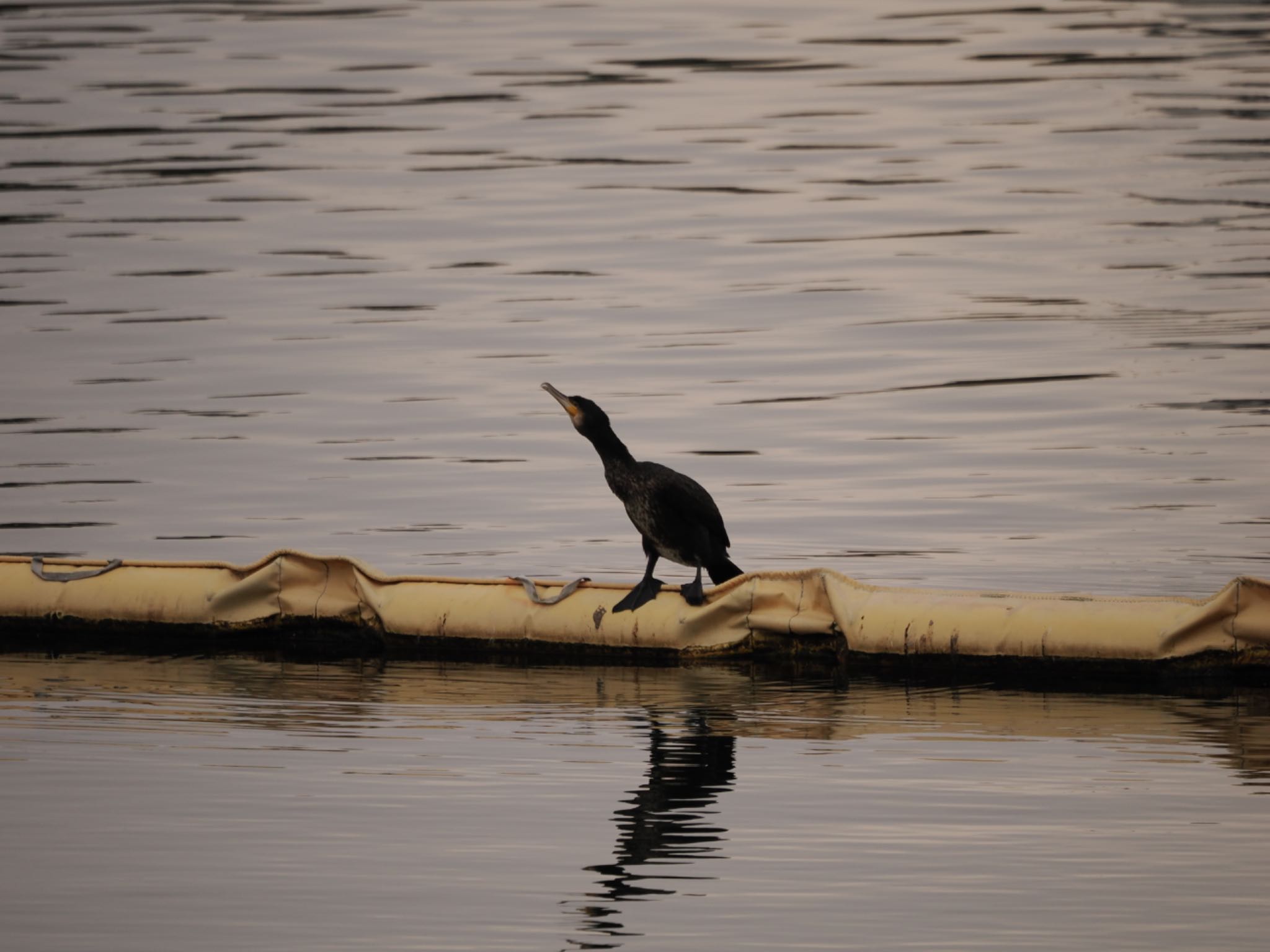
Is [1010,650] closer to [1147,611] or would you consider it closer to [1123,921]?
[1147,611]

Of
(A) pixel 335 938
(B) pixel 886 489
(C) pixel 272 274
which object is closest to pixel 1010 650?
(A) pixel 335 938

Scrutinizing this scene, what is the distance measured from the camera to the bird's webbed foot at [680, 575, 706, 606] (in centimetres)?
1105

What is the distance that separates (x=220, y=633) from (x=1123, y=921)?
581 cm

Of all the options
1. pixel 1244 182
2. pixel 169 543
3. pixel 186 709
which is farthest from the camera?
pixel 1244 182

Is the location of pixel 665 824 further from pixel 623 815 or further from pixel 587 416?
pixel 587 416

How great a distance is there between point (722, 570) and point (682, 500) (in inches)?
21.7

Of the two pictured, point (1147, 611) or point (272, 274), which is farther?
point (272, 274)

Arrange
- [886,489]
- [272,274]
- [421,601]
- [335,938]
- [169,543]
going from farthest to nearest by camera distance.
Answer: [272,274]
[886,489]
[169,543]
[421,601]
[335,938]

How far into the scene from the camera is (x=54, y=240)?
101 feet

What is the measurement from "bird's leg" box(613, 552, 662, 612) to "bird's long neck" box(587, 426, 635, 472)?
423 mm

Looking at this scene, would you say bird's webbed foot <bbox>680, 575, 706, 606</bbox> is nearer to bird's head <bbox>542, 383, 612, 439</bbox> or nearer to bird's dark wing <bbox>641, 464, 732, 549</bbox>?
bird's dark wing <bbox>641, 464, 732, 549</bbox>

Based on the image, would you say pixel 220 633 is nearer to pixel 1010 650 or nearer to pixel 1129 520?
pixel 1010 650

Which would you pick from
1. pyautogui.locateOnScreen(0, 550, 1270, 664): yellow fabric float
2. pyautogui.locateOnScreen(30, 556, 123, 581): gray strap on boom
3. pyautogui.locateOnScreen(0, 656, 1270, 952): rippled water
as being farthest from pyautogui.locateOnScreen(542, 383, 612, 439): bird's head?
pyautogui.locateOnScreen(30, 556, 123, 581): gray strap on boom

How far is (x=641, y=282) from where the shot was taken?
91.4 ft
